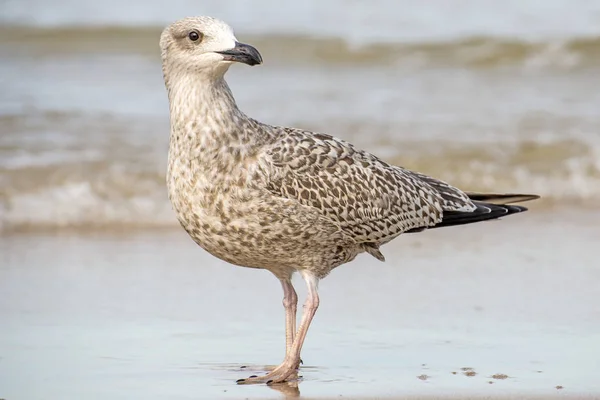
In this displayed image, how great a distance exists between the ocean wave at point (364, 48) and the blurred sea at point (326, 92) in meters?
0.04

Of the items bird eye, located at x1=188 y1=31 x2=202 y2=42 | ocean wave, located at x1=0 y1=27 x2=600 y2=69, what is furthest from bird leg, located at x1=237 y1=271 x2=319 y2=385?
ocean wave, located at x1=0 y1=27 x2=600 y2=69

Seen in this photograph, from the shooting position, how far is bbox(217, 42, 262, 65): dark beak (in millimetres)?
5133

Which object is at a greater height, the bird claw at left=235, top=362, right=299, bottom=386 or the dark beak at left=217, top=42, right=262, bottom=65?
the dark beak at left=217, top=42, right=262, bottom=65

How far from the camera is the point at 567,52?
15.2 m

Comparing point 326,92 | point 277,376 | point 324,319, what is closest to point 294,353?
point 277,376

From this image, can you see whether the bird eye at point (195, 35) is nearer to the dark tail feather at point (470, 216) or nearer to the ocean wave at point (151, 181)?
the dark tail feather at point (470, 216)

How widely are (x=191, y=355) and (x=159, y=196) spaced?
3416 mm

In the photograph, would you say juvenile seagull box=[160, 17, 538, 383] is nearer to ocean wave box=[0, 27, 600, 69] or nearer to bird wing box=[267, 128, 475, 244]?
bird wing box=[267, 128, 475, 244]

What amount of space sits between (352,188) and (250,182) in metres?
0.64

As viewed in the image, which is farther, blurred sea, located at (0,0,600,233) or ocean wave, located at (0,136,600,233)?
blurred sea, located at (0,0,600,233)

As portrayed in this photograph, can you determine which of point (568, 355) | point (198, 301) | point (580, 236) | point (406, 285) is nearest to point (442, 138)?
point (580, 236)

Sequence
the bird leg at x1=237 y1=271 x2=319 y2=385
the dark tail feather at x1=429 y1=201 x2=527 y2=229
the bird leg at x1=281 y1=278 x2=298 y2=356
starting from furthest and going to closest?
the dark tail feather at x1=429 y1=201 x2=527 y2=229
the bird leg at x1=281 y1=278 x2=298 y2=356
the bird leg at x1=237 y1=271 x2=319 y2=385

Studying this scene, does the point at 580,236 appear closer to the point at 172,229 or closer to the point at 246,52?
the point at 172,229

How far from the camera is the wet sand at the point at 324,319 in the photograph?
5297mm
